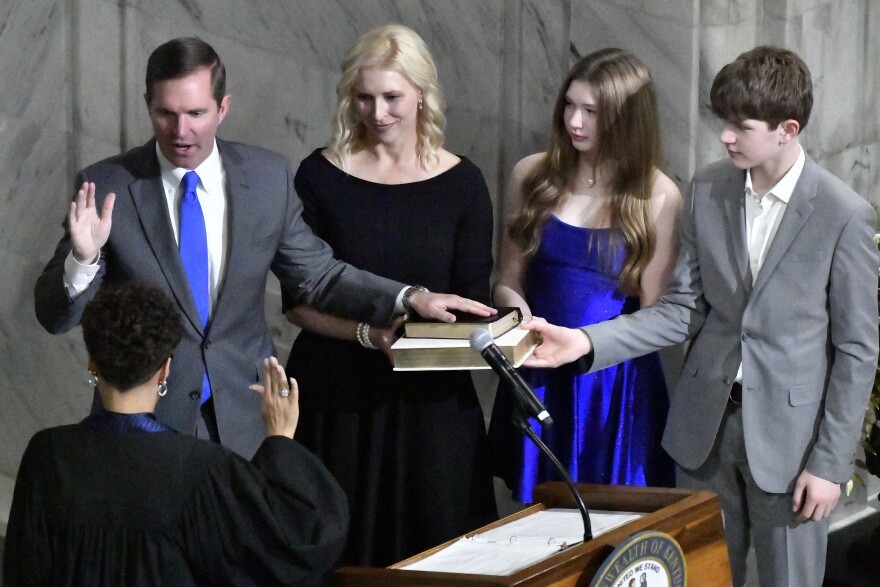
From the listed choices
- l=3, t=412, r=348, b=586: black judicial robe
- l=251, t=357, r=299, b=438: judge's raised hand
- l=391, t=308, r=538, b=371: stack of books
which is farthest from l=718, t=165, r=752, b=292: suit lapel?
l=3, t=412, r=348, b=586: black judicial robe

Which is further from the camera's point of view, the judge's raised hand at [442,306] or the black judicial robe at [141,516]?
the judge's raised hand at [442,306]

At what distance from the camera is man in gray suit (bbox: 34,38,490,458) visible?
3291mm

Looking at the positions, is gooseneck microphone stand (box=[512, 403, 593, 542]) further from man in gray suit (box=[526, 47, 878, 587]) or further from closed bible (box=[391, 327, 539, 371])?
man in gray suit (box=[526, 47, 878, 587])

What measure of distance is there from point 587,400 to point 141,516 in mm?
1886

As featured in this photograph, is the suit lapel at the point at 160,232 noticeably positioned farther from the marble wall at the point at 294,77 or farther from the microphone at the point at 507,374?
the marble wall at the point at 294,77

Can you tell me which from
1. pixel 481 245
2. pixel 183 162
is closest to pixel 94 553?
pixel 183 162

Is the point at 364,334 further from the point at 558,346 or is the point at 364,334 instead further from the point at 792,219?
the point at 792,219

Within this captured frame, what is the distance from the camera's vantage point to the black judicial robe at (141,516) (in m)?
2.53

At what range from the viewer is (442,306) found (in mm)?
3604

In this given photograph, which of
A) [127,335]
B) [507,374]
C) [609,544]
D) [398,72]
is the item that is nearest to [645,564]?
[609,544]

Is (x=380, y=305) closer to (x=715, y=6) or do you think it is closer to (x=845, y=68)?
(x=715, y=6)

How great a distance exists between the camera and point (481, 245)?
13.1 ft

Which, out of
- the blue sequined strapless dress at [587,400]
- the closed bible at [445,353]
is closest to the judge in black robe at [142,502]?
the closed bible at [445,353]

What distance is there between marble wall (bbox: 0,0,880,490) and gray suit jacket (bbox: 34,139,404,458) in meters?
1.32
